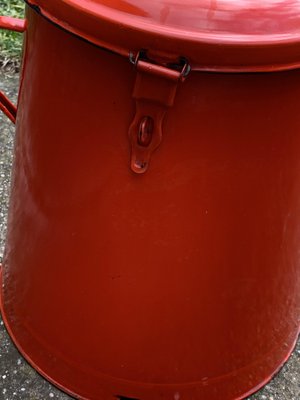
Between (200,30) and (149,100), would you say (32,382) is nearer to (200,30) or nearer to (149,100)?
(149,100)

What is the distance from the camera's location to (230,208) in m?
1.30

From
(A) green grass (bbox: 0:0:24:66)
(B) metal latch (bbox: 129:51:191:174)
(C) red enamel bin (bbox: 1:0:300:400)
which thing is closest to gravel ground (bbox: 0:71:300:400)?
(C) red enamel bin (bbox: 1:0:300:400)

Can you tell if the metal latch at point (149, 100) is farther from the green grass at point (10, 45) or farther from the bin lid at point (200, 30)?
the green grass at point (10, 45)

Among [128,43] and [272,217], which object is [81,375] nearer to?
[272,217]

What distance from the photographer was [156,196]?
4.17ft

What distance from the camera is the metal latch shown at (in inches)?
42.6

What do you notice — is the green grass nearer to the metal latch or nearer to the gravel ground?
the gravel ground

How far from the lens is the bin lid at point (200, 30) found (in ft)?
3.51

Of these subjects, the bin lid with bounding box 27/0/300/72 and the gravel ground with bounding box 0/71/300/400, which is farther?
the gravel ground with bounding box 0/71/300/400

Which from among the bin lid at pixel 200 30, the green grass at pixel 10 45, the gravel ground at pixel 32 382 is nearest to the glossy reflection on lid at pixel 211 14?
the bin lid at pixel 200 30

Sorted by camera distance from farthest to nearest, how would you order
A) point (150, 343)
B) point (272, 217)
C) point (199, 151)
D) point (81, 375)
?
1. point (81, 375)
2. point (150, 343)
3. point (272, 217)
4. point (199, 151)

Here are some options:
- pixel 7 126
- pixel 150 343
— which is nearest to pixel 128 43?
pixel 150 343

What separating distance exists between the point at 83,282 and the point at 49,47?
0.54 metres

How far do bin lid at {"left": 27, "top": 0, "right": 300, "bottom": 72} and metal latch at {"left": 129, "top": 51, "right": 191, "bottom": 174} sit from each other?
3 centimetres
